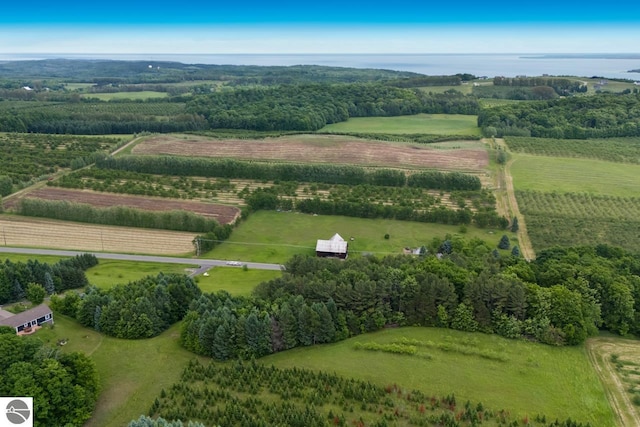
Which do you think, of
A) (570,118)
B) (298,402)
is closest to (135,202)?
(298,402)

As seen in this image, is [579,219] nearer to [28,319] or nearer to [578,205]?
[578,205]

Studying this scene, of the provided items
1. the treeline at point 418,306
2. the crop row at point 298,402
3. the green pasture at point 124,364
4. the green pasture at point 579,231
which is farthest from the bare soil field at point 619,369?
the green pasture at point 124,364

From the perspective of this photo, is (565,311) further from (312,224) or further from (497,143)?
(497,143)

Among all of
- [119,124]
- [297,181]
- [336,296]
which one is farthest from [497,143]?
[119,124]

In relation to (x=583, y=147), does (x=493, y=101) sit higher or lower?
higher

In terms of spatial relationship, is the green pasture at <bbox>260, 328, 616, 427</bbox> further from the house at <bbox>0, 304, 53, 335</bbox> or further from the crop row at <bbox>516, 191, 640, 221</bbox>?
the crop row at <bbox>516, 191, 640, 221</bbox>

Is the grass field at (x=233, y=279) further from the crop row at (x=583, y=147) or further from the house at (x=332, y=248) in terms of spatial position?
the crop row at (x=583, y=147)

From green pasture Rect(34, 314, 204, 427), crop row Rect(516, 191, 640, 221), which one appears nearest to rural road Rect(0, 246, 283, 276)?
green pasture Rect(34, 314, 204, 427)
